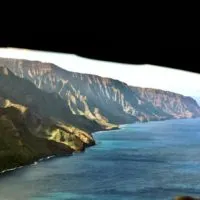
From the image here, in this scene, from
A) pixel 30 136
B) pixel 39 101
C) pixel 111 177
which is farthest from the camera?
pixel 39 101

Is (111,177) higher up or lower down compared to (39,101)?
lower down

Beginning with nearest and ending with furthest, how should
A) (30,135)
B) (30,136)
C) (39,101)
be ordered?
1. (30,136)
2. (30,135)
3. (39,101)

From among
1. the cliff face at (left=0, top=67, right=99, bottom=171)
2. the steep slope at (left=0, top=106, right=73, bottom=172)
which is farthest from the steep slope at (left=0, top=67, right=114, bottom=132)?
the steep slope at (left=0, top=106, right=73, bottom=172)

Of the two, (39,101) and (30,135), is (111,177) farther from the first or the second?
(39,101)

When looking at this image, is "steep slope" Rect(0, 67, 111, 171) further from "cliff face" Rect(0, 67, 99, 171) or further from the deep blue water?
the deep blue water

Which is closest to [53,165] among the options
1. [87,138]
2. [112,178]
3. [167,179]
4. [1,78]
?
[112,178]

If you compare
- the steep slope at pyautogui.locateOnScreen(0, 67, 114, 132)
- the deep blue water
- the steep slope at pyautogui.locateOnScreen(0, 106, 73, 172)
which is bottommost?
the deep blue water

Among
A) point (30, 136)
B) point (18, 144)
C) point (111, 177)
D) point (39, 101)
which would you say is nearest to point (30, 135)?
point (30, 136)

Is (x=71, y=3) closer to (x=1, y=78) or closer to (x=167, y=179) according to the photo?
(x=167, y=179)

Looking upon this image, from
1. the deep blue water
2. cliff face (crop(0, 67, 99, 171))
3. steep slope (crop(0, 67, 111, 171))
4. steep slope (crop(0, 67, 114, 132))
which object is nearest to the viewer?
the deep blue water
